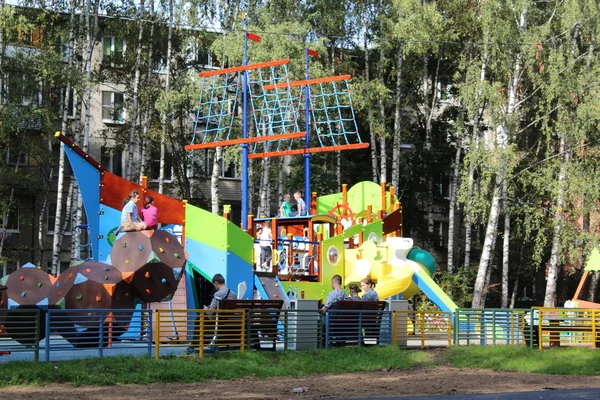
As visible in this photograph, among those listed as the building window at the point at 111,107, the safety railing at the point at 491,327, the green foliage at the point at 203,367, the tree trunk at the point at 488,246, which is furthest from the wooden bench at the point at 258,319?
the building window at the point at 111,107

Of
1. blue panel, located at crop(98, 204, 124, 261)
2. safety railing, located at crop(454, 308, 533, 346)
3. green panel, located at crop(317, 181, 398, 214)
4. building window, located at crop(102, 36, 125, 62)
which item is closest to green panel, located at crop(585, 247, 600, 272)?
green panel, located at crop(317, 181, 398, 214)

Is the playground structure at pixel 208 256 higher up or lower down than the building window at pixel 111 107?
lower down

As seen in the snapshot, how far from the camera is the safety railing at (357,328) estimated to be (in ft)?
71.5

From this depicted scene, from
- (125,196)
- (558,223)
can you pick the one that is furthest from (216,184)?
(125,196)

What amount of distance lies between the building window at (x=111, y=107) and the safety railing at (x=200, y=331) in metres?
27.4

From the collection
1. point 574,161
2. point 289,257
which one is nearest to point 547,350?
point 289,257

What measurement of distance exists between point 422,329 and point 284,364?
17.5ft

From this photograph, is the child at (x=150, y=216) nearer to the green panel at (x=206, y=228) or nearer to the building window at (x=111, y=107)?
the green panel at (x=206, y=228)

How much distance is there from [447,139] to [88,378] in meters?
36.0

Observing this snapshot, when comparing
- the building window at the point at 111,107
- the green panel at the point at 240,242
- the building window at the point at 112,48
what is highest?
the building window at the point at 112,48

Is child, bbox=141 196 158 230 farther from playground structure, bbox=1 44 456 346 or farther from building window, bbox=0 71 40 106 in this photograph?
building window, bbox=0 71 40 106

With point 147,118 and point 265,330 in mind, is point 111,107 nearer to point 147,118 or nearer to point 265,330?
point 147,118

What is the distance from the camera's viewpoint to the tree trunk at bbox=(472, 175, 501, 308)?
39.4 m

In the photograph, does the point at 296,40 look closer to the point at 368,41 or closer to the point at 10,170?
the point at 368,41
